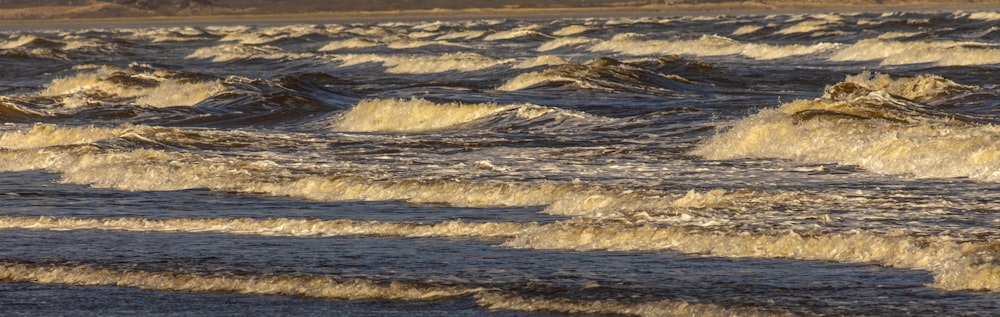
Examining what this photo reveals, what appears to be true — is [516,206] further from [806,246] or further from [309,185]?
[806,246]

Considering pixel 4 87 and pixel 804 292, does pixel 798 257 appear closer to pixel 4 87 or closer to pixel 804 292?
pixel 804 292

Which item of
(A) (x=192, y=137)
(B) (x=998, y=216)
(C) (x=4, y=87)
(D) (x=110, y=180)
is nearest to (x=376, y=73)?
(C) (x=4, y=87)

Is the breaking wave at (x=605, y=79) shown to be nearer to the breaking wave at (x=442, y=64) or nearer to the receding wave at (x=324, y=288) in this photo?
the breaking wave at (x=442, y=64)

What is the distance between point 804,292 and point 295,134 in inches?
665

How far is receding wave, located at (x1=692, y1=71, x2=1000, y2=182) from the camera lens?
57.1ft

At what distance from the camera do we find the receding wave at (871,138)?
17391 mm

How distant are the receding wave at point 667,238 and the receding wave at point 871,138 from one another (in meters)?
→ 4.52

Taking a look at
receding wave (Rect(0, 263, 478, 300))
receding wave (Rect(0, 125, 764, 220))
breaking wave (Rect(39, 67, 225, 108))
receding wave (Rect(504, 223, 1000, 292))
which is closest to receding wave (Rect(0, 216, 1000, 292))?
receding wave (Rect(504, 223, 1000, 292))

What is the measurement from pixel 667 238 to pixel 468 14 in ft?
455

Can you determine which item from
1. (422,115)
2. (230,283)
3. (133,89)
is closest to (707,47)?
(133,89)

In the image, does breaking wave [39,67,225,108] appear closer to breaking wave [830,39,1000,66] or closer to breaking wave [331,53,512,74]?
breaking wave [331,53,512,74]

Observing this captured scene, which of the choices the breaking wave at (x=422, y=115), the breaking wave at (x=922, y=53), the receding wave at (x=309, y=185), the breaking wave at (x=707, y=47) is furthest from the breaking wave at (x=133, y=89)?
the breaking wave at (x=707, y=47)

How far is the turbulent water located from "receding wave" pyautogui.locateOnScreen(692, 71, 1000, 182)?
5 cm

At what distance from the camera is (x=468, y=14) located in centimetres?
15125
